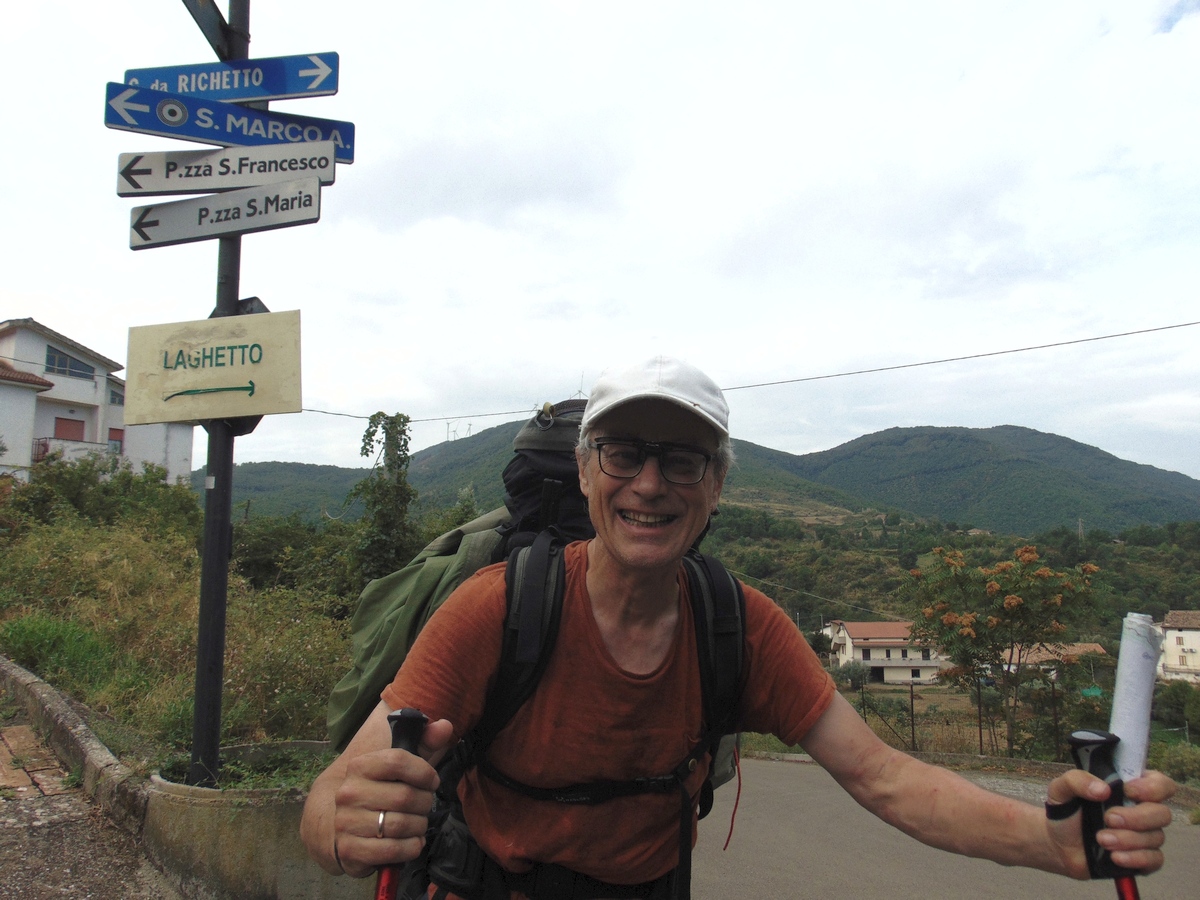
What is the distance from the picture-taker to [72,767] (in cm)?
375

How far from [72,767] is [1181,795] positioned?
10588 mm

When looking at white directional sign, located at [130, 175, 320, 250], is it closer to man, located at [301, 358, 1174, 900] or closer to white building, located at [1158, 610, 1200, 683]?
man, located at [301, 358, 1174, 900]

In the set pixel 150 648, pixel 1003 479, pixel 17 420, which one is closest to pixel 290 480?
pixel 17 420

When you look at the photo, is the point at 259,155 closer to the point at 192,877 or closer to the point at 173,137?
the point at 173,137

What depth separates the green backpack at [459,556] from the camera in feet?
6.82

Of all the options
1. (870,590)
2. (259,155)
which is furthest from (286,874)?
(870,590)

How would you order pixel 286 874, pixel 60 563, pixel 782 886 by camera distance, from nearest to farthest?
1. pixel 286 874
2. pixel 782 886
3. pixel 60 563

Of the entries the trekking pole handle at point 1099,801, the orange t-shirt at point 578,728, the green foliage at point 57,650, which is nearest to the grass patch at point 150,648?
the green foliage at point 57,650

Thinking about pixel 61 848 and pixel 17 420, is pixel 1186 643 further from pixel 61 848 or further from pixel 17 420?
pixel 17 420

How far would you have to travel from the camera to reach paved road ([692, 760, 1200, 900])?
15.7 feet

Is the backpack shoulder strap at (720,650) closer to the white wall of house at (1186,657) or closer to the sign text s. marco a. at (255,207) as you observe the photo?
the sign text s. marco a. at (255,207)

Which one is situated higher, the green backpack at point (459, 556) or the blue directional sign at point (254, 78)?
the blue directional sign at point (254, 78)


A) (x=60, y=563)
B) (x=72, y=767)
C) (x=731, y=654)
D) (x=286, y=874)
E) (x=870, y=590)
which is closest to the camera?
(x=731, y=654)

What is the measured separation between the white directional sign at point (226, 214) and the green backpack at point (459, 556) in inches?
52.3
